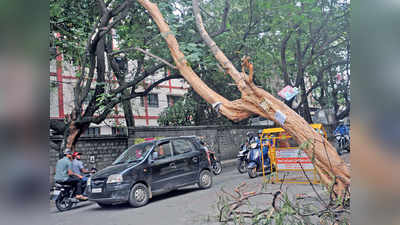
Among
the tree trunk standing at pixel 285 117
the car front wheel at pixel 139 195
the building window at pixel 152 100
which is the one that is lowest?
the car front wheel at pixel 139 195

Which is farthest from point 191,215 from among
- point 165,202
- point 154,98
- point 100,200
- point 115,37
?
point 154,98

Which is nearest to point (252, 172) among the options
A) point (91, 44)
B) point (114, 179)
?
point (114, 179)

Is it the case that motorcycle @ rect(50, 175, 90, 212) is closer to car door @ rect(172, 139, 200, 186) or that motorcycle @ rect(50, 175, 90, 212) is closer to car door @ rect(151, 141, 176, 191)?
car door @ rect(151, 141, 176, 191)

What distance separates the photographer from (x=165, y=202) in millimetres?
8453

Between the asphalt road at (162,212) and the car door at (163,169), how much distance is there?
15.5 inches

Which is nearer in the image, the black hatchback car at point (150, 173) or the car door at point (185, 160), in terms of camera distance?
the black hatchback car at point (150, 173)

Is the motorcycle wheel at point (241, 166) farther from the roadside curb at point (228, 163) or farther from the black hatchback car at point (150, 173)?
the roadside curb at point (228, 163)

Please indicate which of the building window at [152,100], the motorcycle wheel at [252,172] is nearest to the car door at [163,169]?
the motorcycle wheel at [252,172]

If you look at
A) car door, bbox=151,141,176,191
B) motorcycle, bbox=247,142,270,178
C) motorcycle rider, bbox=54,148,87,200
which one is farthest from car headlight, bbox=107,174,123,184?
motorcycle, bbox=247,142,270,178

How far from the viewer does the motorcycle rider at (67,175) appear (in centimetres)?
900

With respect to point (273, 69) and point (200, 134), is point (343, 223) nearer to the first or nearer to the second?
point (273, 69)

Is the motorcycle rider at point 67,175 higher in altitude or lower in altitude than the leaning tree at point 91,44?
lower

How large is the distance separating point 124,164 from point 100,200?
1019 millimetres

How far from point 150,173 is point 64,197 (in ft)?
8.09
